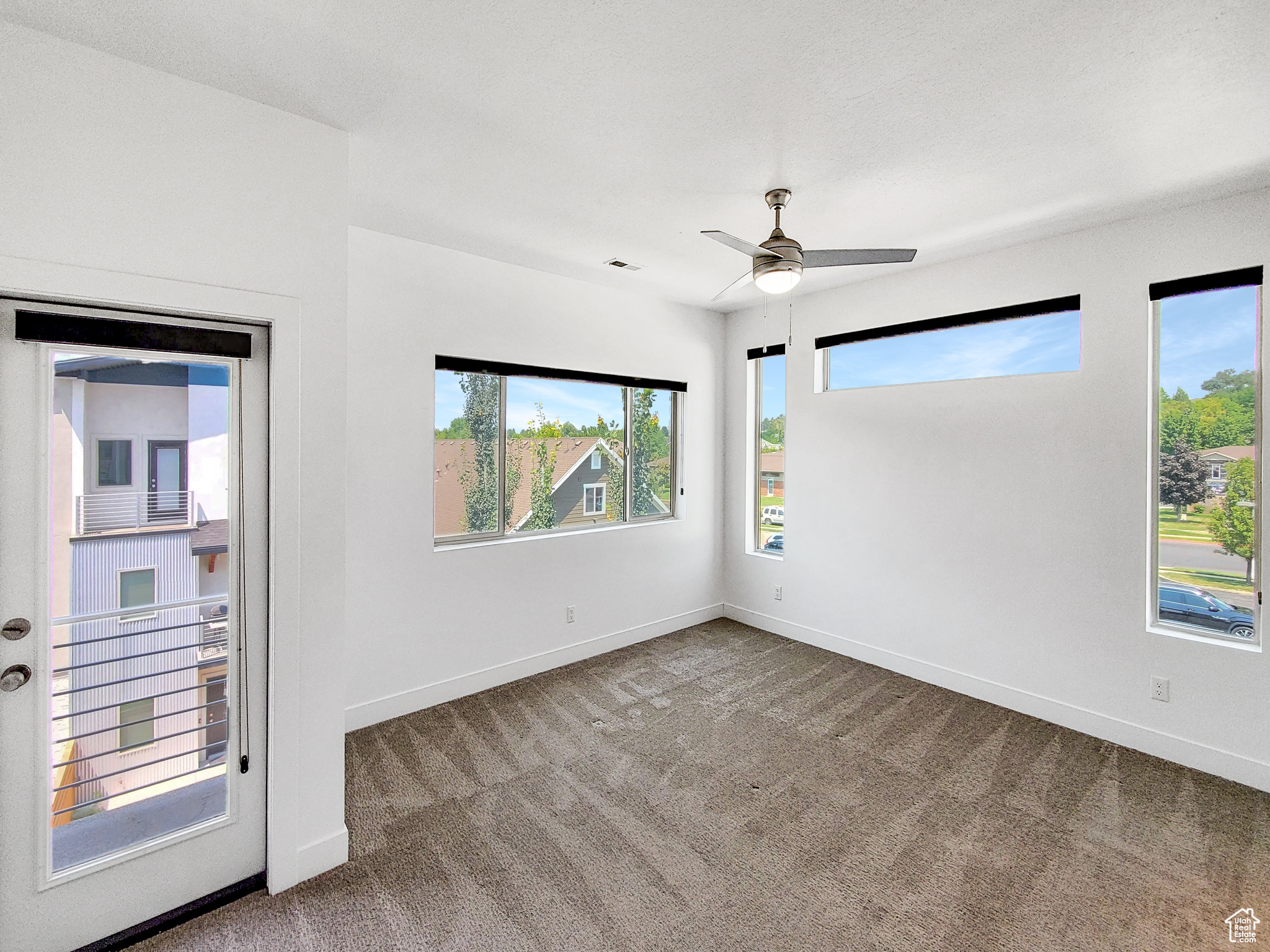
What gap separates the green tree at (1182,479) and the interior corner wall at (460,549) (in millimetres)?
3072

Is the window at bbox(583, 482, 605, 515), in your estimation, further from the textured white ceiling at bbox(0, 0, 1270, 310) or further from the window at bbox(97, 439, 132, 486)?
the window at bbox(97, 439, 132, 486)

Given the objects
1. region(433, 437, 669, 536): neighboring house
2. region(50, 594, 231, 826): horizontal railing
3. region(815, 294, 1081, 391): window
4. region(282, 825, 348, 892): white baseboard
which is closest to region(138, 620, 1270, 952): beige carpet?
region(282, 825, 348, 892): white baseboard

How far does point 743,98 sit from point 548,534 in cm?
287

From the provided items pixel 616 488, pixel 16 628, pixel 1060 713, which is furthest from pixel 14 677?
pixel 1060 713

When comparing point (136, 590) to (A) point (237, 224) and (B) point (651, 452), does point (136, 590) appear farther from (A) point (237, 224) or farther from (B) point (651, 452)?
(B) point (651, 452)

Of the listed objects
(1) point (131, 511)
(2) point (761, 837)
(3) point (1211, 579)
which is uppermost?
(1) point (131, 511)

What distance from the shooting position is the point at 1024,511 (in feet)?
11.2

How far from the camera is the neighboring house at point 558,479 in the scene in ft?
11.8

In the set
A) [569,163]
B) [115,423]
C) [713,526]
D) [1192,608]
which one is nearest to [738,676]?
[713,526]

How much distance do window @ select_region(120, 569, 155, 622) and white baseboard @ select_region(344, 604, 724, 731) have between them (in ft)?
3.39

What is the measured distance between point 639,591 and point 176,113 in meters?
3.75

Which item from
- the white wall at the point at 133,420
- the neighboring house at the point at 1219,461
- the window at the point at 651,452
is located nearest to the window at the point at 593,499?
the window at the point at 651,452

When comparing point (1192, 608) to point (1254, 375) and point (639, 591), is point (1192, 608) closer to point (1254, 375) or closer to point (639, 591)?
point (1254, 375)

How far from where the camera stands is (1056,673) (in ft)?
10.8
